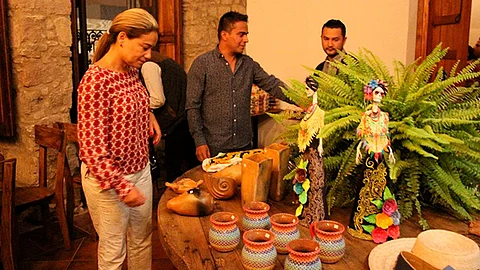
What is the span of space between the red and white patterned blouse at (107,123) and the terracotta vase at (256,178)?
0.43 metres

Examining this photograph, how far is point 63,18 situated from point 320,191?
9.69 feet

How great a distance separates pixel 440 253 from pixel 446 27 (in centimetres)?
259

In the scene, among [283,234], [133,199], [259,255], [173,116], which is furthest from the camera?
[173,116]

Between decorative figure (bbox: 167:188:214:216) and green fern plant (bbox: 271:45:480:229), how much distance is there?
1.38 feet

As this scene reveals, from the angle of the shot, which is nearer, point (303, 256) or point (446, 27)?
point (303, 256)

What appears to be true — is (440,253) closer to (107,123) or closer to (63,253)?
(107,123)

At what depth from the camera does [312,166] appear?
1.47m

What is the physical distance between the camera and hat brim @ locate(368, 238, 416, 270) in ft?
4.02

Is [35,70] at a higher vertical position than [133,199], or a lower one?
higher

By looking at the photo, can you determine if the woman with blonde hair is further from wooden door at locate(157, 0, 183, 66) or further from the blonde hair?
wooden door at locate(157, 0, 183, 66)

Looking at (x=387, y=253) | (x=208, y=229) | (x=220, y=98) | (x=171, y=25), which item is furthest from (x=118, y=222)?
(x=171, y=25)

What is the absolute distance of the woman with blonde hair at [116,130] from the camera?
1709 millimetres

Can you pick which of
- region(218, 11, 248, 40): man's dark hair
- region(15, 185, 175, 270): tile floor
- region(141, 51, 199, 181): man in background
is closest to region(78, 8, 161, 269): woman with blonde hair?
region(218, 11, 248, 40): man's dark hair

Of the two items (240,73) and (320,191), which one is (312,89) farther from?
(240,73)
